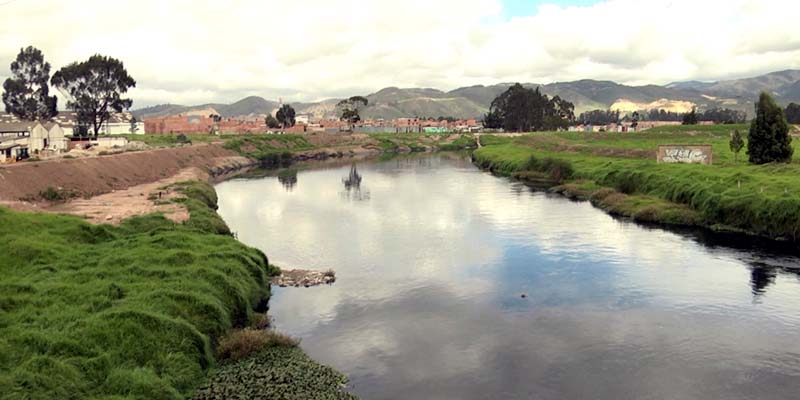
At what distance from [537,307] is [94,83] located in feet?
416

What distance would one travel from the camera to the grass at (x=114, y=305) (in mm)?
20766

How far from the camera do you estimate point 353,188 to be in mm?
99562

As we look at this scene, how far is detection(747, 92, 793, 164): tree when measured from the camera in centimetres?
6825

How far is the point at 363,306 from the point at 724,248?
30900 mm

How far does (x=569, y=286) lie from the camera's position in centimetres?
Answer: 4053

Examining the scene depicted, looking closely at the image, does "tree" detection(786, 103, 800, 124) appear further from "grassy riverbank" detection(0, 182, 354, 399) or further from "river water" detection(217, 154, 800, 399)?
"grassy riverbank" detection(0, 182, 354, 399)

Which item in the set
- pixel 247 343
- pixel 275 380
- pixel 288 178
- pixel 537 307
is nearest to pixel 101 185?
pixel 288 178

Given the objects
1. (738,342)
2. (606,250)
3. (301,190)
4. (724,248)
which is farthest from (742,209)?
(301,190)

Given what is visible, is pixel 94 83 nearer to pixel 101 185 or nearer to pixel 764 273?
pixel 101 185

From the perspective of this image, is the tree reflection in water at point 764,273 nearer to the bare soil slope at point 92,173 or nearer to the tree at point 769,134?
the tree at point 769,134

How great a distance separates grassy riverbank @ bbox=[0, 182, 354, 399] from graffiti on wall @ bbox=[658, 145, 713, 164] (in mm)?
62367

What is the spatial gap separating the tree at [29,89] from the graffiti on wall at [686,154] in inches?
5252

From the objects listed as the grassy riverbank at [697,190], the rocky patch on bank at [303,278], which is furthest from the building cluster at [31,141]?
the grassy riverbank at [697,190]

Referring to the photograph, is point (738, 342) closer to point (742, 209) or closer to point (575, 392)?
point (575, 392)
